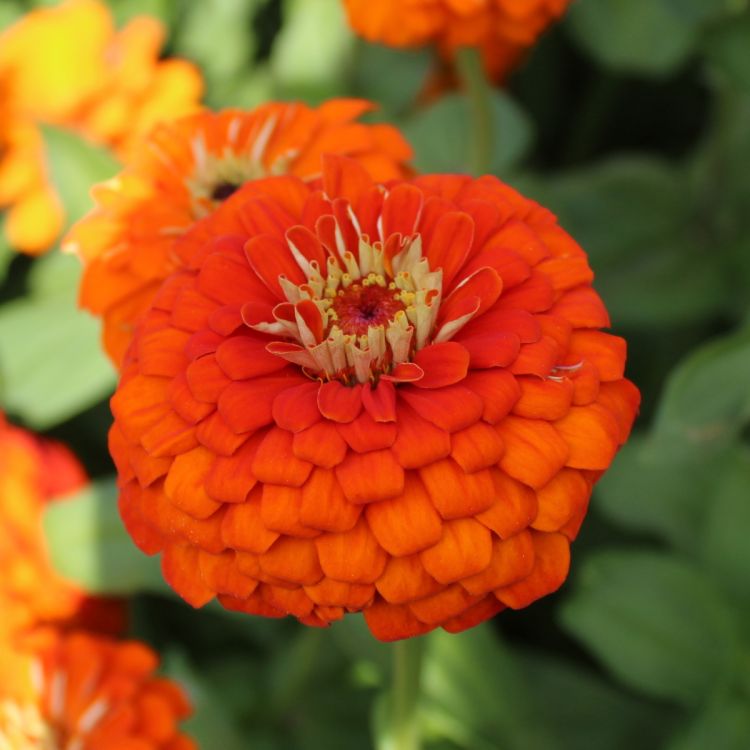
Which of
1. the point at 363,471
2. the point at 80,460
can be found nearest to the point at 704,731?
the point at 363,471

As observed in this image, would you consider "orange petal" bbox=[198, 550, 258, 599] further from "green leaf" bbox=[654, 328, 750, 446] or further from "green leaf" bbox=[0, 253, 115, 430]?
"green leaf" bbox=[0, 253, 115, 430]

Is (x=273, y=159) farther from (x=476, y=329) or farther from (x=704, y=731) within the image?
(x=704, y=731)

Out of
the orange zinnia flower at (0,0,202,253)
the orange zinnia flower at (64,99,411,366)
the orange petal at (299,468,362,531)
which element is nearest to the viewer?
the orange petal at (299,468,362,531)

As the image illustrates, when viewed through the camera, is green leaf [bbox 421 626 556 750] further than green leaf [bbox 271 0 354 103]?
No

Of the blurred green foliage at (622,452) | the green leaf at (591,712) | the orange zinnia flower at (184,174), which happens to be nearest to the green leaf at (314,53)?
the blurred green foliage at (622,452)

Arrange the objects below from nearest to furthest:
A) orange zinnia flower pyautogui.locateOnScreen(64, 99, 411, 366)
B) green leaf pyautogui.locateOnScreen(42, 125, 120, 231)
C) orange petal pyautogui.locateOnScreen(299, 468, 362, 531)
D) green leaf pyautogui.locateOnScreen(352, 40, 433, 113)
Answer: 1. orange petal pyautogui.locateOnScreen(299, 468, 362, 531)
2. orange zinnia flower pyautogui.locateOnScreen(64, 99, 411, 366)
3. green leaf pyautogui.locateOnScreen(42, 125, 120, 231)
4. green leaf pyautogui.locateOnScreen(352, 40, 433, 113)

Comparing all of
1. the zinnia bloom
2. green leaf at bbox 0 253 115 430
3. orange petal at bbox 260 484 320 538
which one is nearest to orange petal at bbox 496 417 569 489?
the zinnia bloom

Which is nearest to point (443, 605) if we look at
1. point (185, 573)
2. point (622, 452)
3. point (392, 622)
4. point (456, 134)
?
point (392, 622)

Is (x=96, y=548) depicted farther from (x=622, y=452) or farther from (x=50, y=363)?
(x=622, y=452)
